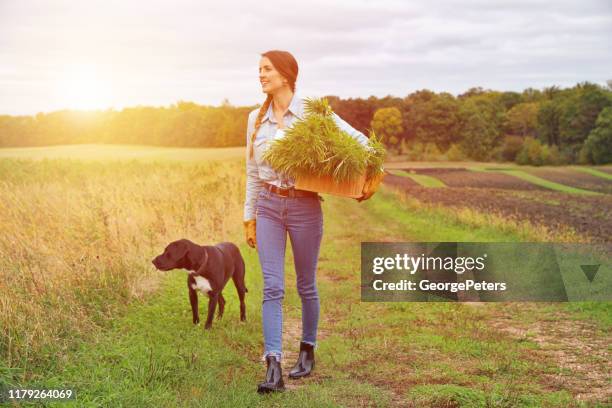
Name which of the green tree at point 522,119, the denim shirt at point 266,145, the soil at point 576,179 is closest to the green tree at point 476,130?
the green tree at point 522,119

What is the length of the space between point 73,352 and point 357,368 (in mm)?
2287

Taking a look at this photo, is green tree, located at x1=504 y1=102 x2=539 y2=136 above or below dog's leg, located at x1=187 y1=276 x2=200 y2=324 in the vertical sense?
above

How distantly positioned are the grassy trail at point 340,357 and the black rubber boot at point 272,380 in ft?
0.20

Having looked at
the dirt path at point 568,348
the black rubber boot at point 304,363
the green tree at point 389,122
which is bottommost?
the dirt path at point 568,348

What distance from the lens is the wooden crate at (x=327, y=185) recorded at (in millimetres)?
4930

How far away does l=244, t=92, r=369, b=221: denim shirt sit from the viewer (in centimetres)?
500

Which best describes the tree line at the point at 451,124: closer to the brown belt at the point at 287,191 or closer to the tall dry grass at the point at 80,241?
the tall dry grass at the point at 80,241

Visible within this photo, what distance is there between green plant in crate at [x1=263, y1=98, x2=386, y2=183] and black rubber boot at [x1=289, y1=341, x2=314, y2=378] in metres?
1.48

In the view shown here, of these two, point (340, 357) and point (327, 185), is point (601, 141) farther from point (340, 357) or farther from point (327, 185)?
point (327, 185)

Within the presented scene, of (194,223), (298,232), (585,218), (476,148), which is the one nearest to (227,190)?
(194,223)

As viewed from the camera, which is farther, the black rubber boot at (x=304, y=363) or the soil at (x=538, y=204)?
the soil at (x=538, y=204)

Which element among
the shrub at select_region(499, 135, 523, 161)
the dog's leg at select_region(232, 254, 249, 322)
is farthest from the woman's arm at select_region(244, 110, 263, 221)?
the shrub at select_region(499, 135, 523, 161)

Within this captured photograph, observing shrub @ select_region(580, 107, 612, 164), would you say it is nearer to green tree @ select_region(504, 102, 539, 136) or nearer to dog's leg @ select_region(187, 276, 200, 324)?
green tree @ select_region(504, 102, 539, 136)

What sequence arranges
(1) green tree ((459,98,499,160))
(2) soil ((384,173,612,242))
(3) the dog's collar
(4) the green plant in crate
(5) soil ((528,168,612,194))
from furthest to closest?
(1) green tree ((459,98,499,160)) < (5) soil ((528,168,612,194)) < (2) soil ((384,173,612,242)) < (3) the dog's collar < (4) the green plant in crate
